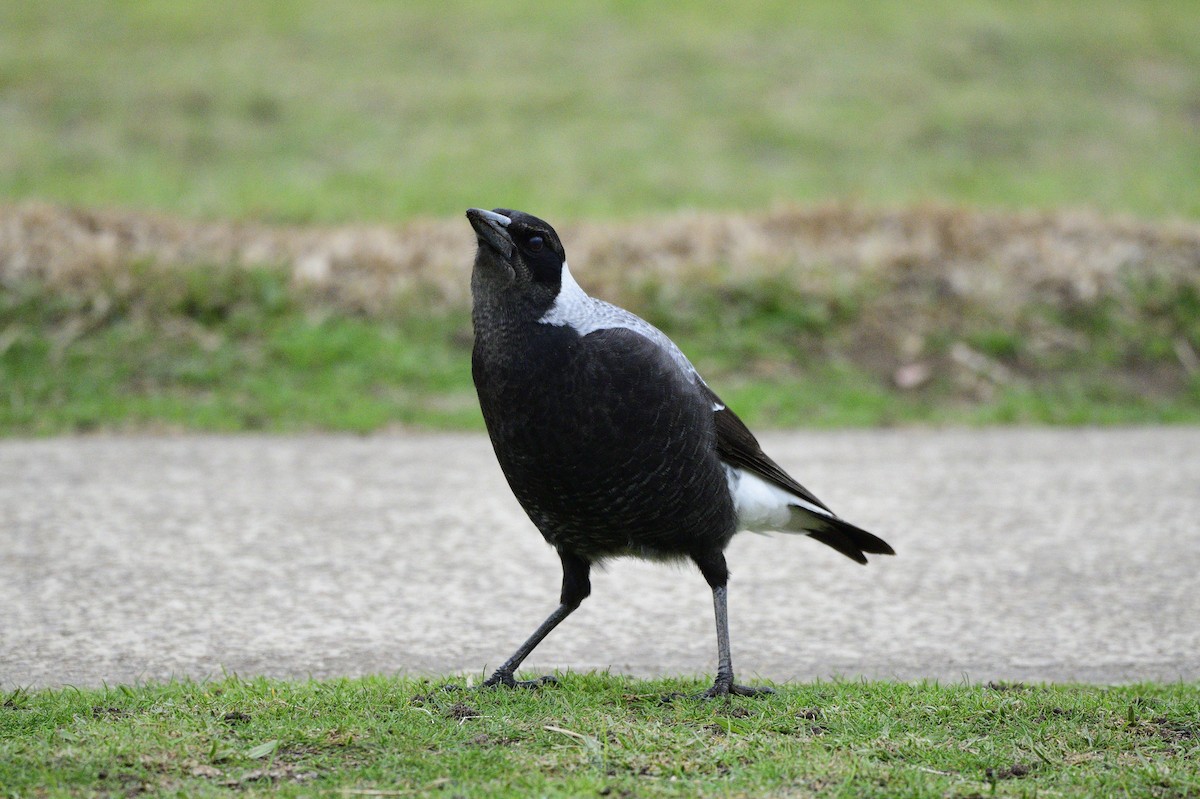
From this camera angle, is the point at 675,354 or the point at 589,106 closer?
A: the point at 675,354

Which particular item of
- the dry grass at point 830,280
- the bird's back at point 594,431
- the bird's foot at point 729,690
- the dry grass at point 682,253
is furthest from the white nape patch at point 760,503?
the dry grass at point 682,253

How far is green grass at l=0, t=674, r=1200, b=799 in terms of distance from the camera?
9.54 feet

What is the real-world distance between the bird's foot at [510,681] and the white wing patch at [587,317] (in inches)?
40.3

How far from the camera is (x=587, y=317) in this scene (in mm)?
3633

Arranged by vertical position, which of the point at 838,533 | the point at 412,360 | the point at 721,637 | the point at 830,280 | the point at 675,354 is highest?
Answer: the point at 830,280

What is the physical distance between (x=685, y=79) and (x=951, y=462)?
10.3m

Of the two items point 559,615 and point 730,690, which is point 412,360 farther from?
point 730,690

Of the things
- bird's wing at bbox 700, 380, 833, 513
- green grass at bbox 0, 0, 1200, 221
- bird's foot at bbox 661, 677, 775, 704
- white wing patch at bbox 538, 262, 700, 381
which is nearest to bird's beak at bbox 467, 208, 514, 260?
white wing patch at bbox 538, 262, 700, 381

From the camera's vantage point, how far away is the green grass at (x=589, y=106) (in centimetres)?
1220

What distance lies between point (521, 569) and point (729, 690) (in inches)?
71.0

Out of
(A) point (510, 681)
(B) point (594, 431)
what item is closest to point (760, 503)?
(B) point (594, 431)


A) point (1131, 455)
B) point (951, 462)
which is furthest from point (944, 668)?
point (1131, 455)

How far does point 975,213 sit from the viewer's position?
9789 millimetres

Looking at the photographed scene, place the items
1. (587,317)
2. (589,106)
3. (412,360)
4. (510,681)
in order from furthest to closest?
(589,106) < (412,360) < (510,681) < (587,317)
